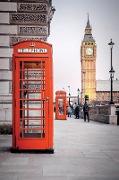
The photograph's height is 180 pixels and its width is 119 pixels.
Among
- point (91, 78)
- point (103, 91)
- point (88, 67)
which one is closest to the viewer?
point (103, 91)

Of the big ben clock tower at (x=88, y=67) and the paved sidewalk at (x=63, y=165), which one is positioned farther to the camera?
the big ben clock tower at (x=88, y=67)

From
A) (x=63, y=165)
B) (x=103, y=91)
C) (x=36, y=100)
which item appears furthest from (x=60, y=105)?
(x=103, y=91)

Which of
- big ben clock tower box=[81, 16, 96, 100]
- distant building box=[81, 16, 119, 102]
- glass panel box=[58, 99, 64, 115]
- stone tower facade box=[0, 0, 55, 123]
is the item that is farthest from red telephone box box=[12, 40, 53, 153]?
big ben clock tower box=[81, 16, 96, 100]

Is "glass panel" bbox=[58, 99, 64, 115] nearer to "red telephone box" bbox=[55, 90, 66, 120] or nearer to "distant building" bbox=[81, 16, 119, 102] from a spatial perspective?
"red telephone box" bbox=[55, 90, 66, 120]

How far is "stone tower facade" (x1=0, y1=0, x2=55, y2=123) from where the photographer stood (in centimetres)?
1478

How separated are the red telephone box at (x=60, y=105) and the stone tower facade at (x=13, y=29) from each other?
20.8m

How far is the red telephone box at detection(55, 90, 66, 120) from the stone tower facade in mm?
20810

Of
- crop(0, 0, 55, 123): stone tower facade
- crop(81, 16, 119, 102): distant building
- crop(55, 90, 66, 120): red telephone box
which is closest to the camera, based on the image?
crop(0, 0, 55, 123): stone tower facade

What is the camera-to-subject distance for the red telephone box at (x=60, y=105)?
35875mm

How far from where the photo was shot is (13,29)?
15.0 metres

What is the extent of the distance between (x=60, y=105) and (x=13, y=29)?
71.2 feet

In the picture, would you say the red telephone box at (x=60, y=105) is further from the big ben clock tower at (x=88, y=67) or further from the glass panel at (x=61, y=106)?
the big ben clock tower at (x=88, y=67)

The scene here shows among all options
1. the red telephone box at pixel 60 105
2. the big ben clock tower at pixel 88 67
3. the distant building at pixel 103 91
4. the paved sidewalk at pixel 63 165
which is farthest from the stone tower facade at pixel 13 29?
the big ben clock tower at pixel 88 67

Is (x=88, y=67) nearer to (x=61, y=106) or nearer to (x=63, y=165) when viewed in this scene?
(x=61, y=106)
